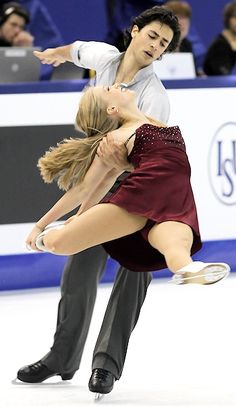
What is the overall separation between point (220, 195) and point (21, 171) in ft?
4.01

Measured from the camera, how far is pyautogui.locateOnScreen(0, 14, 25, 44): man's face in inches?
307

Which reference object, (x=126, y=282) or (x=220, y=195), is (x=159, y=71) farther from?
(x=126, y=282)

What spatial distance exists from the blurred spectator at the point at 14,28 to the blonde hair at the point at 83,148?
12.5 feet

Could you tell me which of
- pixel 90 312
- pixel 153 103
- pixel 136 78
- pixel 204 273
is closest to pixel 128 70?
pixel 136 78

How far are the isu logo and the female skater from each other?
2.67 meters

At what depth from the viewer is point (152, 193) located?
378 cm

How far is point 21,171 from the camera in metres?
6.19

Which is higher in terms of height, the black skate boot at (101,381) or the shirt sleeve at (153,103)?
the shirt sleeve at (153,103)

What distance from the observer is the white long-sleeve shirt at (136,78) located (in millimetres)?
4160

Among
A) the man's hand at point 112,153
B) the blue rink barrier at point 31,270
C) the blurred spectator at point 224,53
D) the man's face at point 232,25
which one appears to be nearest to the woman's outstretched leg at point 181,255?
the man's hand at point 112,153

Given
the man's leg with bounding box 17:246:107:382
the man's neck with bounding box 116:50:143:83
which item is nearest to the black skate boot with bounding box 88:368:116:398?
the man's leg with bounding box 17:246:107:382

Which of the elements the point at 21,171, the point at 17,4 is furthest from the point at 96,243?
the point at 17,4

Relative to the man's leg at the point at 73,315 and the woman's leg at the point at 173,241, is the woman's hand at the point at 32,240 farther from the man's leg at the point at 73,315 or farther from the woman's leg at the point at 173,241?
the woman's leg at the point at 173,241

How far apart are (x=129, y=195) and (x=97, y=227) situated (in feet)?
0.48
